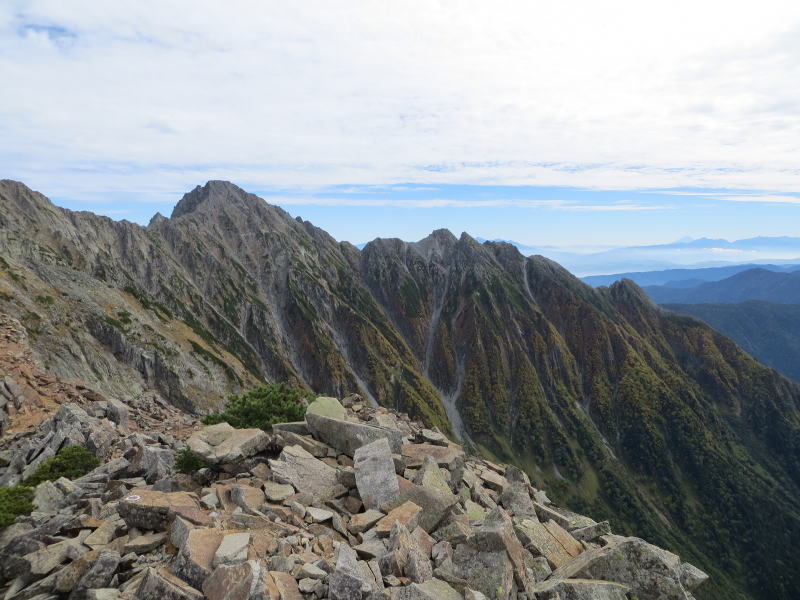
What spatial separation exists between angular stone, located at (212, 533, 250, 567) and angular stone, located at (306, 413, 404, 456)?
Answer: 8.73 m

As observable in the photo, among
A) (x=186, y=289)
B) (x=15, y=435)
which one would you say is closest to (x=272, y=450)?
(x=15, y=435)

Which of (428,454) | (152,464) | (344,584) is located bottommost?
(428,454)

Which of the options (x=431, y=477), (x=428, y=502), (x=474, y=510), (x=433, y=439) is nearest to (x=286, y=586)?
(x=428, y=502)

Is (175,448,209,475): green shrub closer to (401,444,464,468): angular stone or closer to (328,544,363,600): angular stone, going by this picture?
(401,444,464,468): angular stone

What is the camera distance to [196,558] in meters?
11.5

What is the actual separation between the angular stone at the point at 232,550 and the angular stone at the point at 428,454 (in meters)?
9.63

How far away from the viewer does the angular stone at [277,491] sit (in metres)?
16.4

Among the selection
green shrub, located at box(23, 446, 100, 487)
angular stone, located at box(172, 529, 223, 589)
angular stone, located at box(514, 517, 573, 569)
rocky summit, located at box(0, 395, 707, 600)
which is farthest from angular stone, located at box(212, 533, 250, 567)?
green shrub, located at box(23, 446, 100, 487)

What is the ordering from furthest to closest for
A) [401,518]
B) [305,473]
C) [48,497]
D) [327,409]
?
[327,409] < [305,473] < [48,497] < [401,518]

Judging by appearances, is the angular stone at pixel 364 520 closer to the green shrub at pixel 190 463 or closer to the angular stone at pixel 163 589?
the angular stone at pixel 163 589

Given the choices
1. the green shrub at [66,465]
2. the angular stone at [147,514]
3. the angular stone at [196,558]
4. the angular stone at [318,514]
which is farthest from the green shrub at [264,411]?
the angular stone at [196,558]

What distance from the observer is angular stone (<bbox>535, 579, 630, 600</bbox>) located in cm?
1330

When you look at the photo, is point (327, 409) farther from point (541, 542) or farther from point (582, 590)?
point (582, 590)

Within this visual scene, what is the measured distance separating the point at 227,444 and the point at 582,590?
15192 millimetres
